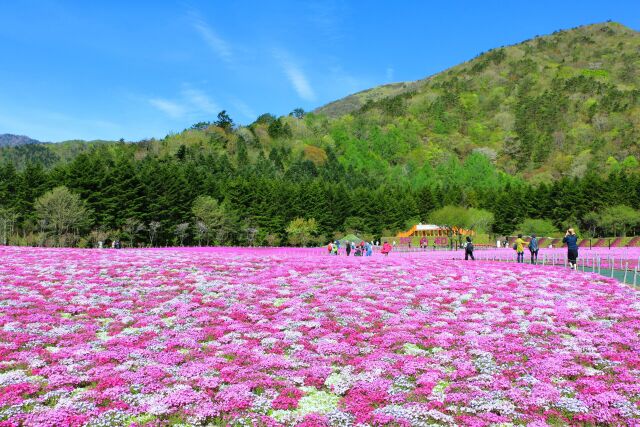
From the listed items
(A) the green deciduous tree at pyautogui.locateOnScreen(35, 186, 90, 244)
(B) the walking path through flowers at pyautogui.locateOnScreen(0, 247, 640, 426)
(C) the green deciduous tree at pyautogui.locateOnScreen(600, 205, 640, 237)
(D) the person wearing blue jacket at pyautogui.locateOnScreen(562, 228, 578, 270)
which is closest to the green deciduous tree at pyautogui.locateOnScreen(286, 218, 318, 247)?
(A) the green deciduous tree at pyautogui.locateOnScreen(35, 186, 90, 244)

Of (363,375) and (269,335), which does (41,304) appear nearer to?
(269,335)

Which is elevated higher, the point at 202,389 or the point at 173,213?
the point at 173,213

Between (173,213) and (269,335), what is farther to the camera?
(173,213)

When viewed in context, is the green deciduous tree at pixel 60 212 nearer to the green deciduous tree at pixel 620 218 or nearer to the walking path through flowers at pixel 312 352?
the walking path through flowers at pixel 312 352

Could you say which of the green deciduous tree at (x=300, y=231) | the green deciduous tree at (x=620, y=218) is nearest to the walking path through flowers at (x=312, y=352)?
the green deciduous tree at (x=300, y=231)

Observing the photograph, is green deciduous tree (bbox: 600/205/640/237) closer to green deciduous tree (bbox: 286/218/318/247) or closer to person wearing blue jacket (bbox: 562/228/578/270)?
green deciduous tree (bbox: 286/218/318/247)

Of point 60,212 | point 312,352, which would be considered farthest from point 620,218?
point 312,352

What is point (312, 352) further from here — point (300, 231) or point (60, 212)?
point (300, 231)

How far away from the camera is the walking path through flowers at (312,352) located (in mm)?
10453

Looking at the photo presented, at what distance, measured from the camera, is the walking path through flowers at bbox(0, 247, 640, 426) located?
412 inches

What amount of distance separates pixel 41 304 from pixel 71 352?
7374mm

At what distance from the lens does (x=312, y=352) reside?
14.9m

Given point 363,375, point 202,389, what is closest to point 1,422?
point 202,389

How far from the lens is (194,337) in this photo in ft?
52.5
